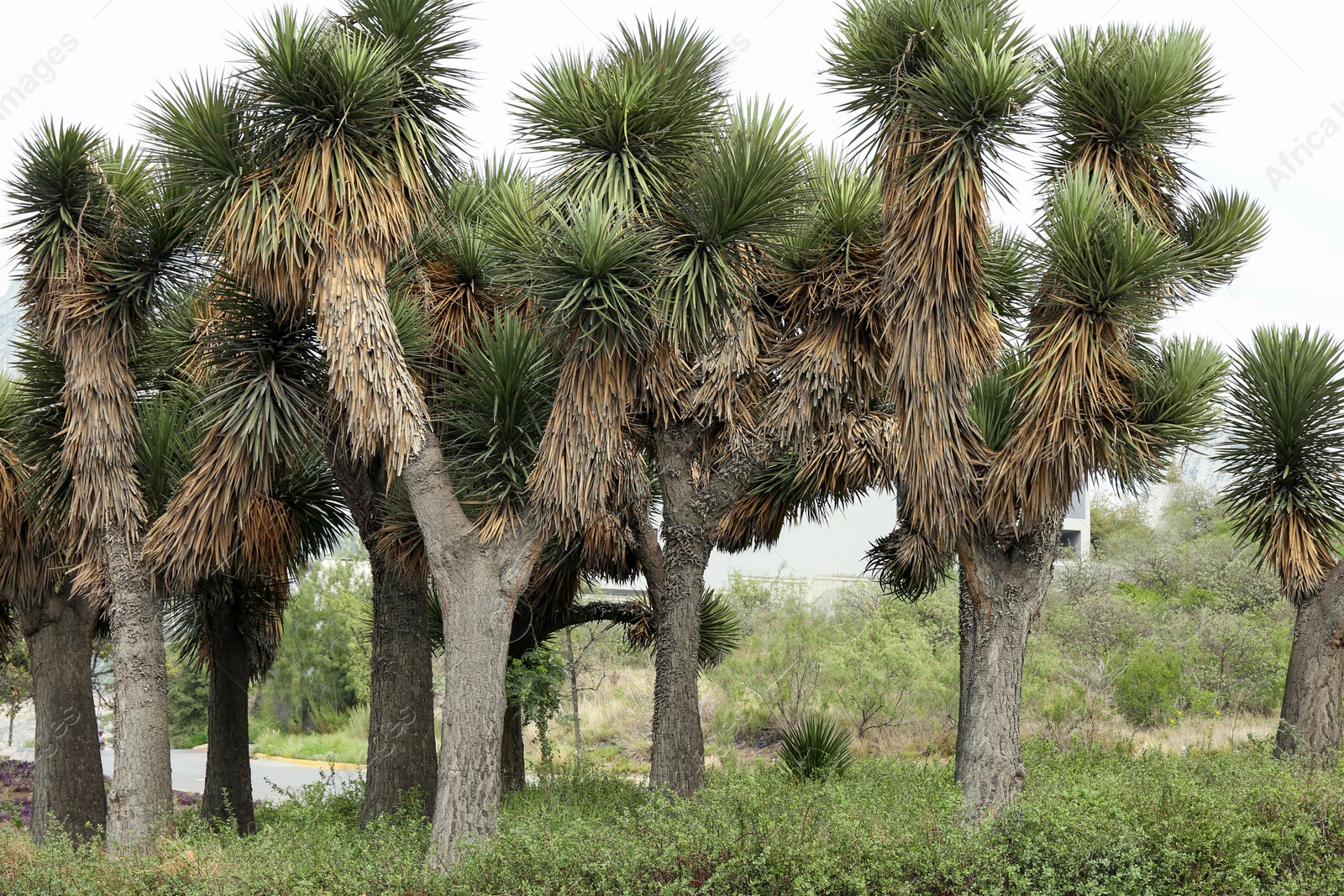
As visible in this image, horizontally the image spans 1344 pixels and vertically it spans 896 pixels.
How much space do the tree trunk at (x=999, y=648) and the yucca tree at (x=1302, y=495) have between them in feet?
10.1

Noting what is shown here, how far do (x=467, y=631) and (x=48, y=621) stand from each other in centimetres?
737

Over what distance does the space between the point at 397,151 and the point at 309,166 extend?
2.45ft

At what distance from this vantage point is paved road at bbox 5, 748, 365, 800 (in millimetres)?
23031

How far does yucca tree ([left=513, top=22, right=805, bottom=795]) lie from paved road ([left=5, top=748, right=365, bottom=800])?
13.1 m

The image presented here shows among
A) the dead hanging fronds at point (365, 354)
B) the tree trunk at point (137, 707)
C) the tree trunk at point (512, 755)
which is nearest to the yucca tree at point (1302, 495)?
the dead hanging fronds at point (365, 354)

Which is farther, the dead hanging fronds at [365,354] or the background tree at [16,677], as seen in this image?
the background tree at [16,677]

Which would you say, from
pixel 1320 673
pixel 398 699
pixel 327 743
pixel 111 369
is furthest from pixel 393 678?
pixel 327 743

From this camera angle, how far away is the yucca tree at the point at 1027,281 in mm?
8453

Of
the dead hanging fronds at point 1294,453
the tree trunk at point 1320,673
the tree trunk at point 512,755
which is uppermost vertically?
the dead hanging fronds at point 1294,453

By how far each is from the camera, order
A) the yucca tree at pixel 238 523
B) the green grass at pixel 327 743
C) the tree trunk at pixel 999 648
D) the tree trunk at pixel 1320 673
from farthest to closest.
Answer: the green grass at pixel 327 743, the tree trunk at pixel 1320 673, the yucca tree at pixel 238 523, the tree trunk at pixel 999 648

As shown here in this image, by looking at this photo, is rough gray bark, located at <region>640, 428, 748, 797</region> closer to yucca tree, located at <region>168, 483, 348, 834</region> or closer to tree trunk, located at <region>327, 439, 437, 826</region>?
tree trunk, located at <region>327, 439, 437, 826</region>

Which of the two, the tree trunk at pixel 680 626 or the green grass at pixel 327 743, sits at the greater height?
the tree trunk at pixel 680 626

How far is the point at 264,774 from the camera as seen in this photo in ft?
85.9

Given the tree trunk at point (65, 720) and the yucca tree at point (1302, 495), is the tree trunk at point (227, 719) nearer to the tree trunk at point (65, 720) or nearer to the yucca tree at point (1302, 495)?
the tree trunk at point (65, 720)
